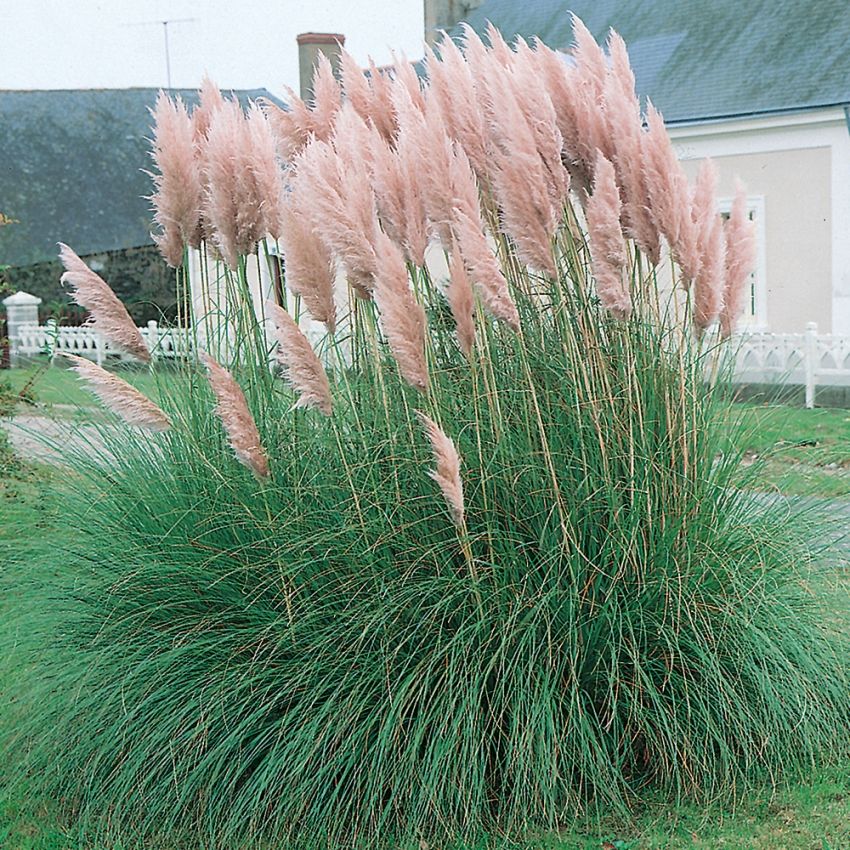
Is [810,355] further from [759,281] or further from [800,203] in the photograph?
[800,203]

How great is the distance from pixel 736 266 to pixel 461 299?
1214 millimetres

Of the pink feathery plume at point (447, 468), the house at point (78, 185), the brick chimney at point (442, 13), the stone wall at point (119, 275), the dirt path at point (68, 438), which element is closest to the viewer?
the pink feathery plume at point (447, 468)

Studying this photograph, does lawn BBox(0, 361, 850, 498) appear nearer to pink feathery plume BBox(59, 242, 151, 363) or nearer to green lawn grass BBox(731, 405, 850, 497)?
green lawn grass BBox(731, 405, 850, 497)

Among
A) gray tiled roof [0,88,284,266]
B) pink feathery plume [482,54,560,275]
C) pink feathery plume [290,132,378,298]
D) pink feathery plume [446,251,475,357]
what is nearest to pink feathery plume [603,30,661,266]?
pink feathery plume [482,54,560,275]

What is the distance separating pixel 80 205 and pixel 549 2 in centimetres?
1804

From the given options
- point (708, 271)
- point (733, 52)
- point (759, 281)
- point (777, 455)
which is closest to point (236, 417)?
point (708, 271)

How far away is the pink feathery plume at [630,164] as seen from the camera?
377 cm

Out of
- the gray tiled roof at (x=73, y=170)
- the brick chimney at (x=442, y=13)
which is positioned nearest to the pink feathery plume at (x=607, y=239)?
the brick chimney at (x=442, y=13)

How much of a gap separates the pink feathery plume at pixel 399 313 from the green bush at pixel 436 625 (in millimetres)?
368

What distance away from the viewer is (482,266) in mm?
3480

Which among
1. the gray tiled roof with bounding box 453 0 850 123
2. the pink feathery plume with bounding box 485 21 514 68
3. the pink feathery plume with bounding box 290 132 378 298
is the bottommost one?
the pink feathery plume with bounding box 290 132 378 298

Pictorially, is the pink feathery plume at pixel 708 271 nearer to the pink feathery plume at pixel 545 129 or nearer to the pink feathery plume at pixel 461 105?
the pink feathery plume at pixel 545 129

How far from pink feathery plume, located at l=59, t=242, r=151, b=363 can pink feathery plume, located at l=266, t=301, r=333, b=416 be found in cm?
66

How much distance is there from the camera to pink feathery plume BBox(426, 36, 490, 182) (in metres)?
3.86
